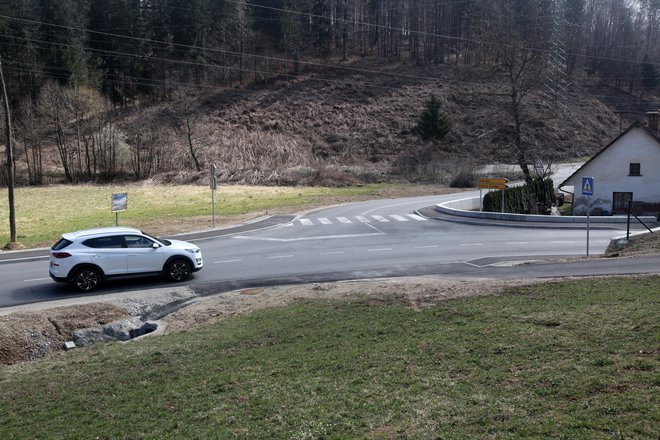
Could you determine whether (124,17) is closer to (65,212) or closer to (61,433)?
(65,212)

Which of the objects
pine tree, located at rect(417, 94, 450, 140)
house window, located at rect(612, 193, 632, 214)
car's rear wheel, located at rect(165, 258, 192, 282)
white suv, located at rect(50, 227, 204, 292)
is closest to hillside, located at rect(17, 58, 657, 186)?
pine tree, located at rect(417, 94, 450, 140)

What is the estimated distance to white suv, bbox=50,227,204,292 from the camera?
16453 mm

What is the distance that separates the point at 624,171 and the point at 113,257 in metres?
33.1

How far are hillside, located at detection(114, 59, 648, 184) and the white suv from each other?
4269 cm

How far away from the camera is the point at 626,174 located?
38000 mm

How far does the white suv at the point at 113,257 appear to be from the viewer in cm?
1645

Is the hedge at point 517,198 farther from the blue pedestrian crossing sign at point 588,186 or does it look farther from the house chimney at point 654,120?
the blue pedestrian crossing sign at point 588,186

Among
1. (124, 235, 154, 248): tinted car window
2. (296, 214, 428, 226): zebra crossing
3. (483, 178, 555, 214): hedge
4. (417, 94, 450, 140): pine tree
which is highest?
(417, 94, 450, 140): pine tree

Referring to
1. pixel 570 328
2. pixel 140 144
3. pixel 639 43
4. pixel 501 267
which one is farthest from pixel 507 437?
pixel 639 43

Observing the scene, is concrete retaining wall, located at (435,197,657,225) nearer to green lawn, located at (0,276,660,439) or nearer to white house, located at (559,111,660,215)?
white house, located at (559,111,660,215)

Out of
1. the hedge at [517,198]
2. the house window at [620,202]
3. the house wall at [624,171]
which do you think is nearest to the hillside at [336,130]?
the hedge at [517,198]

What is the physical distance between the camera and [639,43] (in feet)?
349

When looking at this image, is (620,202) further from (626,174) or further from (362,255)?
(362,255)

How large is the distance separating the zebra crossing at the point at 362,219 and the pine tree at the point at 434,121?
1612 inches
